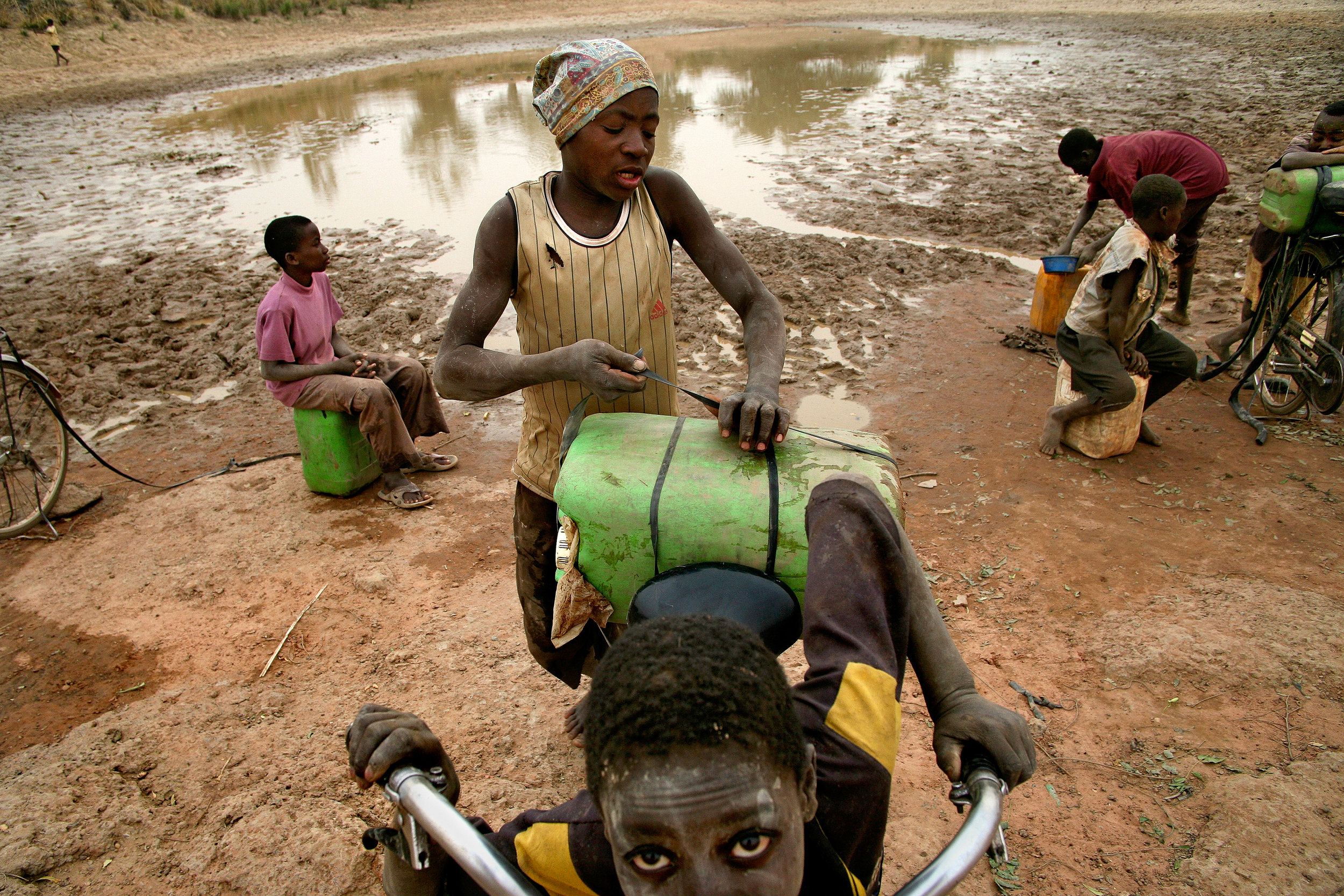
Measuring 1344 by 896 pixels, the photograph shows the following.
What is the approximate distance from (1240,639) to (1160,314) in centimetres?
355

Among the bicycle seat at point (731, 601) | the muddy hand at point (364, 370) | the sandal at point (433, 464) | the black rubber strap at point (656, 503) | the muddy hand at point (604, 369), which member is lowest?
the sandal at point (433, 464)

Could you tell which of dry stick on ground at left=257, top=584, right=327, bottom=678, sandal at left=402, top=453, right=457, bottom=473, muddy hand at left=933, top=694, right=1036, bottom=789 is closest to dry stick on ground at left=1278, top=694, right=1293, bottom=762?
muddy hand at left=933, top=694, right=1036, bottom=789

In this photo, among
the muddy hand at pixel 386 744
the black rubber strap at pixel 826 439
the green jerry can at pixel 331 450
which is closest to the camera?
the muddy hand at pixel 386 744

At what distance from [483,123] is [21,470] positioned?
975 cm

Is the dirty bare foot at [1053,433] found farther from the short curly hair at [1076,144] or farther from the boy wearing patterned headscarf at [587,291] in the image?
the boy wearing patterned headscarf at [587,291]

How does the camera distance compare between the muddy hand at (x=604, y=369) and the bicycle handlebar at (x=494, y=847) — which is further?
the muddy hand at (x=604, y=369)

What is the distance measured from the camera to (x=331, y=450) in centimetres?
396

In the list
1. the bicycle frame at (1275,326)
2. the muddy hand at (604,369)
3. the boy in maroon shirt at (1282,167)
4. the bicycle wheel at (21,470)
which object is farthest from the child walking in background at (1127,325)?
the bicycle wheel at (21,470)

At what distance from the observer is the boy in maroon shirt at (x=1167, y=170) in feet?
16.5

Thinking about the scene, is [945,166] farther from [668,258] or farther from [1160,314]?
[668,258]

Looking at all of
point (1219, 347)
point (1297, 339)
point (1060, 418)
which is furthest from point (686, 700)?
point (1219, 347)

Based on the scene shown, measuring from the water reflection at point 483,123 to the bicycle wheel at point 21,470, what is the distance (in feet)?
10.6

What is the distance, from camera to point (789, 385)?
487 centimetres

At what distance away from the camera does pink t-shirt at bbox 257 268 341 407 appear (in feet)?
12.5
